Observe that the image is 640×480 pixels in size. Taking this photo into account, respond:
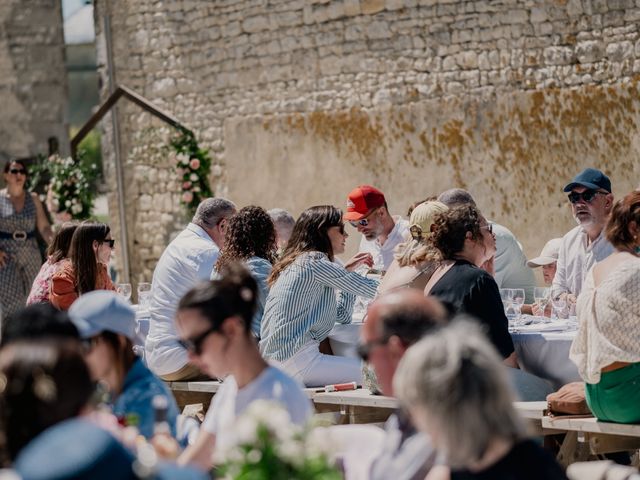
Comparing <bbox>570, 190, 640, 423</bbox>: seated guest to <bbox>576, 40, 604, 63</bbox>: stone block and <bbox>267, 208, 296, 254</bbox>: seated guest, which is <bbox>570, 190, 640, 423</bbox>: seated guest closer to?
<bbox>267, 208, 296, 254</bbox>: seated guest

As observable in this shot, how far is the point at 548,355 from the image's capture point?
629 centimetres

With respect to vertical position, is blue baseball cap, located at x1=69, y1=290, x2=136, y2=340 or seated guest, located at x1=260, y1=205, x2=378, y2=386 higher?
blue baseball cap, located at x1=69, y1=290, x2=136, y2=340

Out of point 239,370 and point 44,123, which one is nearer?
point 239,370

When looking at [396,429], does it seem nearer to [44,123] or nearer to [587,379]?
[587,379]

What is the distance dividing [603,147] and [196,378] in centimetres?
514

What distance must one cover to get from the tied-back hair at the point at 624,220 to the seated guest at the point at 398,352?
195 cm

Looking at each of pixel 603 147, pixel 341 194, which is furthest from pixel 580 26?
pixel 341 194

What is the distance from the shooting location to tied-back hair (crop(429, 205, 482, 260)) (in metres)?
5.92

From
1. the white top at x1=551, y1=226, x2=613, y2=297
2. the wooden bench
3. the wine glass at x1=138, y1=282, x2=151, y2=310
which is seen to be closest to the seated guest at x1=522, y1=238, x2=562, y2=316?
the white top at x1=551, y1=226, x2=613, y2=297

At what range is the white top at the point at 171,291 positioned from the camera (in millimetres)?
7535

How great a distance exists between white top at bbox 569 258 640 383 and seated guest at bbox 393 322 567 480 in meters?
2.39

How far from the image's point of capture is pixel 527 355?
6.35m

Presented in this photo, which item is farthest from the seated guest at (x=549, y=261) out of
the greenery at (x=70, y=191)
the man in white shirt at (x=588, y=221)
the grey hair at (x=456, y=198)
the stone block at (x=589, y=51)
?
the greenery at (x=70, y=191)

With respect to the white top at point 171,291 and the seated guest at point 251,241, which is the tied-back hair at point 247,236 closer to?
the seated guest at point 251,241
